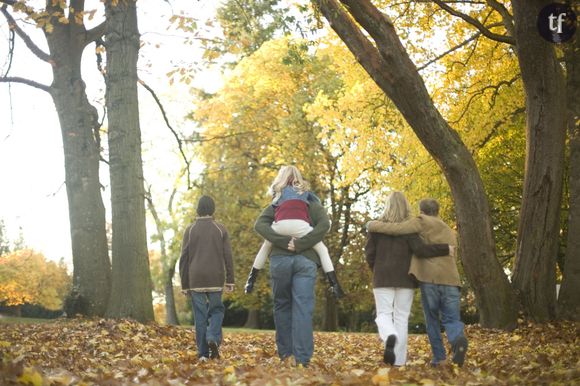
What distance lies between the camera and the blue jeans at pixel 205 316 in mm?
9617

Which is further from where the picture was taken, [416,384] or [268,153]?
[268,153]

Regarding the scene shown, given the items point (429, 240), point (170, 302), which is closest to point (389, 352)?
point (429, 240)

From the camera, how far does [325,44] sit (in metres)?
19.7

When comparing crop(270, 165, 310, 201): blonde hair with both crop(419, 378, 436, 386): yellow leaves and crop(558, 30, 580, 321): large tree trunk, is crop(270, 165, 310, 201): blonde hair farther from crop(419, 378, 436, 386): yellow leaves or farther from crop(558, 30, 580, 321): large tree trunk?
crop(558, 30, 580, 321): large tree trunk

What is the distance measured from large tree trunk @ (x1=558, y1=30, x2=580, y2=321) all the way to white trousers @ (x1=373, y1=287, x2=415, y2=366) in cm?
663

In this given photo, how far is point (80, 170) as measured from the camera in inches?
609

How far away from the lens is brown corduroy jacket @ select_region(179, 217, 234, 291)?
951 centimetres

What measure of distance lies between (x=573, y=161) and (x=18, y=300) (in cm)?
3149

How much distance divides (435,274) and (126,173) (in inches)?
290

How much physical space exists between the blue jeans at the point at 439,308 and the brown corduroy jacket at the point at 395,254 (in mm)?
260

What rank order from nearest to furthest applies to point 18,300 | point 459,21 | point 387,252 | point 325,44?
point 387,252 → point 459,21 → point 325,44 → point 18,300

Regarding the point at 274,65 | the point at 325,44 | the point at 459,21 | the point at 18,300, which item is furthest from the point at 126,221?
the point at 18,300

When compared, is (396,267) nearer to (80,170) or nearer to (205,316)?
(205,316)

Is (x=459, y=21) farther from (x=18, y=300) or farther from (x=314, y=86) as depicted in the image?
(x=18, y=300)
